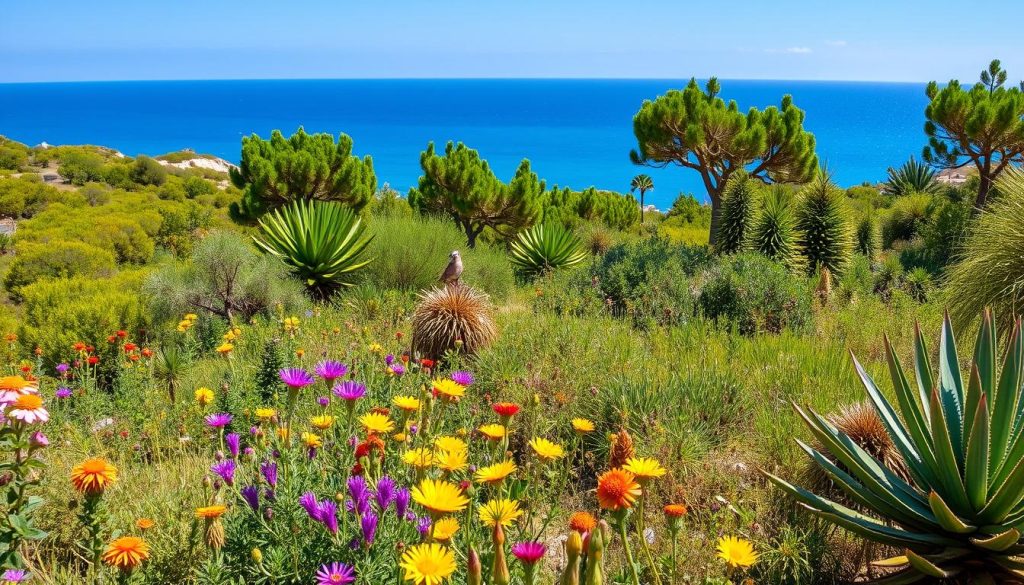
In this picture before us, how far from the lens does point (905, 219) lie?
63.6ft

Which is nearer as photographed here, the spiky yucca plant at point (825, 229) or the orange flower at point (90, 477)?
the orange flower at point (90, 477)

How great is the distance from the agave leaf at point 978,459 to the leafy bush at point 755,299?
A: 14.6 feet

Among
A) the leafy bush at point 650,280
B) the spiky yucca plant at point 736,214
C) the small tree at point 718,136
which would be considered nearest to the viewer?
the leafy bush at point 650,280

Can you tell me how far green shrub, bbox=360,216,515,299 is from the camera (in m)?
10.3

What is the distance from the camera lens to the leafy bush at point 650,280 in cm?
764

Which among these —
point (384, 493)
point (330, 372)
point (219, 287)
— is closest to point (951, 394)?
point (384, 493)

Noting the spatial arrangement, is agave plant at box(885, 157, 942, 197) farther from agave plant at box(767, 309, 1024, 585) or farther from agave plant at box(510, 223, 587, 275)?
agave plant at box(767, 309, 1024, 585)

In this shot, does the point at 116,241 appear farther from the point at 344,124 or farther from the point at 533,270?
the point at 344,124

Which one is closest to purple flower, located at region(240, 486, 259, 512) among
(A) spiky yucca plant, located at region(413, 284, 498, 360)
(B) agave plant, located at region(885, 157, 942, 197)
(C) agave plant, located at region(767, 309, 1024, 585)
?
(C) agave plant, located at region(767, 309, 1024, 585)

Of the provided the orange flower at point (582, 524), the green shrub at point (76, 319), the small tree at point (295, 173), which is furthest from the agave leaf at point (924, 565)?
the small tree at point (295, 173)

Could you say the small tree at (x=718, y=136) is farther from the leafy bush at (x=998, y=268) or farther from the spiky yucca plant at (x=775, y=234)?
the leafy bush at (x=998, y=268)

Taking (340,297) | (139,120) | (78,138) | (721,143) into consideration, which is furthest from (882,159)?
(139,120)

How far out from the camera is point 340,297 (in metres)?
9.67

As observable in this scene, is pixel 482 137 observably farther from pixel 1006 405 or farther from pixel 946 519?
pixel 946 519
